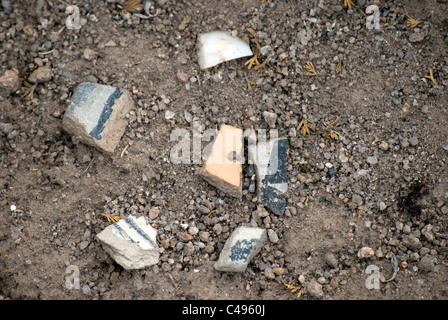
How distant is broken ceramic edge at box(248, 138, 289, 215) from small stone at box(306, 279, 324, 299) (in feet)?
1.54

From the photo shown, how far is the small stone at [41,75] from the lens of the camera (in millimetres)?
2729

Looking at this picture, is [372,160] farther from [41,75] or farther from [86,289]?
[41,75]

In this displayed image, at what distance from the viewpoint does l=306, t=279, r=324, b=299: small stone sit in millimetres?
2381

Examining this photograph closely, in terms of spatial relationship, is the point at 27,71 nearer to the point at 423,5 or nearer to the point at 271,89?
the point at 271,89

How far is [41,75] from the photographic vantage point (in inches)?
107

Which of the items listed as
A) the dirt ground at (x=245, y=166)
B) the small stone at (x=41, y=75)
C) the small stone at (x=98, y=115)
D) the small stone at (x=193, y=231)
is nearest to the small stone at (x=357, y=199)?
the dirt ground at (x=245, y=166)

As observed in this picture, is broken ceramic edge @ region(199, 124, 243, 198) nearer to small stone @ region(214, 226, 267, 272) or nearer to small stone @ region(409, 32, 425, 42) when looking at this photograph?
small stone @ region(214, 226, 267, 272)

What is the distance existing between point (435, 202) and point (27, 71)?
2898mm

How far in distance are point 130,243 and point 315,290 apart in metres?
1.15

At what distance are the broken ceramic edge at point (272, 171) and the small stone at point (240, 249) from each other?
21cm

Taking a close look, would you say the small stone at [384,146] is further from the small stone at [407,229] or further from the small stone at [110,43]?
the small stone at [110,43]

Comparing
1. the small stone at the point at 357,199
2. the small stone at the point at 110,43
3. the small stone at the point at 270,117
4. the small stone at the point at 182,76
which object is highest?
the small stone at the point at 110,43

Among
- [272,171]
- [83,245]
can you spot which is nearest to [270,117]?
[272,171]

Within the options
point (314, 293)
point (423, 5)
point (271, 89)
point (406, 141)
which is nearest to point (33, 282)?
point (314, 293)
